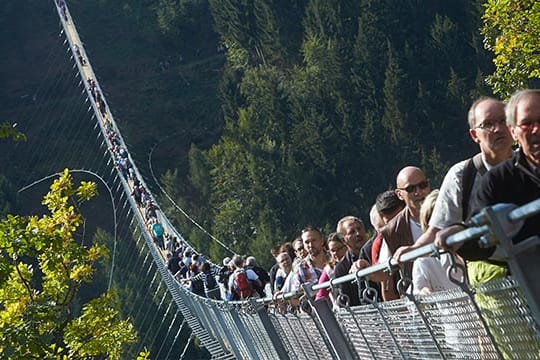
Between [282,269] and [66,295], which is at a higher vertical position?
[282,269]

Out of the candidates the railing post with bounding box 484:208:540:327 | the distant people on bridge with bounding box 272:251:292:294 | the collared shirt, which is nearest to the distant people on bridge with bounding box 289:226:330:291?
the collared shirt

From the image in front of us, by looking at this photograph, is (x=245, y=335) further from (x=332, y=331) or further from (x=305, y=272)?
(x=332, y=331)

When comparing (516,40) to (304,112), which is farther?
(304,112)

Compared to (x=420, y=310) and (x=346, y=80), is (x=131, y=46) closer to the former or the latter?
→ (x=346, y=80)

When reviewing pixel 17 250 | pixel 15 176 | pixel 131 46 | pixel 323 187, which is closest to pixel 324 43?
pixel 323 187

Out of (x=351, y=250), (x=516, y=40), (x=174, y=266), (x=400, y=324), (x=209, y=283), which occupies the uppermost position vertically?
(x=400, y=324)

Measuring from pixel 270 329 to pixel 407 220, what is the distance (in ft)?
9.43

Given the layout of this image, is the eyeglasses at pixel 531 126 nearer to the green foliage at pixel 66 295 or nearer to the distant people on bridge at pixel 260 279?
the green foliage at pixel 66 295

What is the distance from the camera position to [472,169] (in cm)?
446

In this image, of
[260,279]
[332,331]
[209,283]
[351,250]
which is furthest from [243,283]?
[209,283]

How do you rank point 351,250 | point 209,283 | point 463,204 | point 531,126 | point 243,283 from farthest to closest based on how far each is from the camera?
point 209,283 < point 243,283 < point 351,250 < point 463,204 < point 531,126

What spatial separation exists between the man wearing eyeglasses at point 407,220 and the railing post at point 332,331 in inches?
12.7

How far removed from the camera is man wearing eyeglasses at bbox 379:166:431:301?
18.6 feet

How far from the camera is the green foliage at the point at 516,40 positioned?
20453 mm
